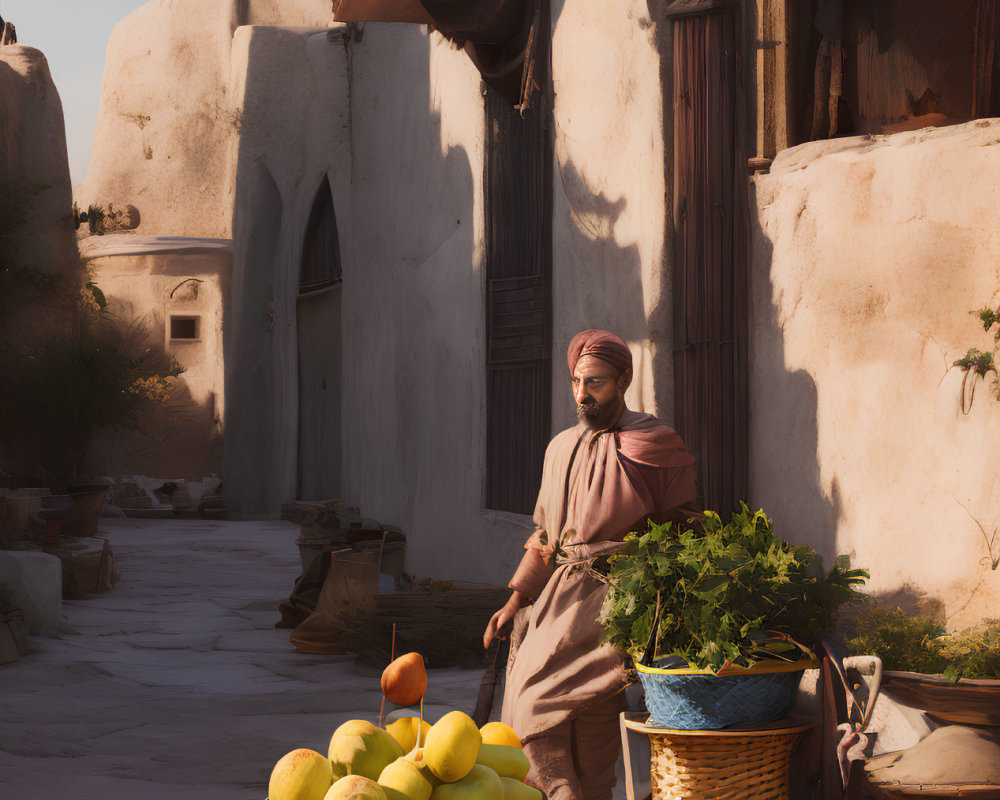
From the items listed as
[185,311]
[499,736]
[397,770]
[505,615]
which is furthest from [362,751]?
[185,311]

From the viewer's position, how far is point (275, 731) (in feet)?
16.5

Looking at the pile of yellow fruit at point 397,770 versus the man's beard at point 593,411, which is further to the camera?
the man's beard at point 593,411

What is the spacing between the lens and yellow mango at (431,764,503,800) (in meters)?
1.70

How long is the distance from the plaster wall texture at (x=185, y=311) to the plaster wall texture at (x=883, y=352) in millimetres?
16398

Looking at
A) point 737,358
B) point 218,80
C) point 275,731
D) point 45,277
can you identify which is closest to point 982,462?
point 737,358

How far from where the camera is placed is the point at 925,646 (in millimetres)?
2789

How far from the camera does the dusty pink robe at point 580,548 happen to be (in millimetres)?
3227

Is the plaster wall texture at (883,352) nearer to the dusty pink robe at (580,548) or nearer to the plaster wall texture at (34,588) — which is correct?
the dusty pink robe at (580,548)

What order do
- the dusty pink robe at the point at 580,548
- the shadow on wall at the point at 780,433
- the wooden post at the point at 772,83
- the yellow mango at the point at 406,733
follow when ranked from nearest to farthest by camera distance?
the yellow mango at the point at 406,733 → the dusty pink robe at the point at 580,548 → the shadow on wall at the point at 780,433 → the wooden post at the point at 772,83

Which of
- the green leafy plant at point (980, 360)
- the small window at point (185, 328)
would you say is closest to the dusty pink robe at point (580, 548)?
the green leafy plant at point (980, 360)

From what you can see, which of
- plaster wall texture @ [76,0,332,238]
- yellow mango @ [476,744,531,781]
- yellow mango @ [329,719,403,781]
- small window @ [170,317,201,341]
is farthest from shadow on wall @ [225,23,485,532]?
yellow mango @ [329,719,403,781]

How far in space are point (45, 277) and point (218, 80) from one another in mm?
7778

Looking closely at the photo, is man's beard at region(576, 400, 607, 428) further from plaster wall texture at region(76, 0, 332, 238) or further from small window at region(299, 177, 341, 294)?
plaster wall texture at region(76, 0, 332, 238)

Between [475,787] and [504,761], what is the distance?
0.17m
